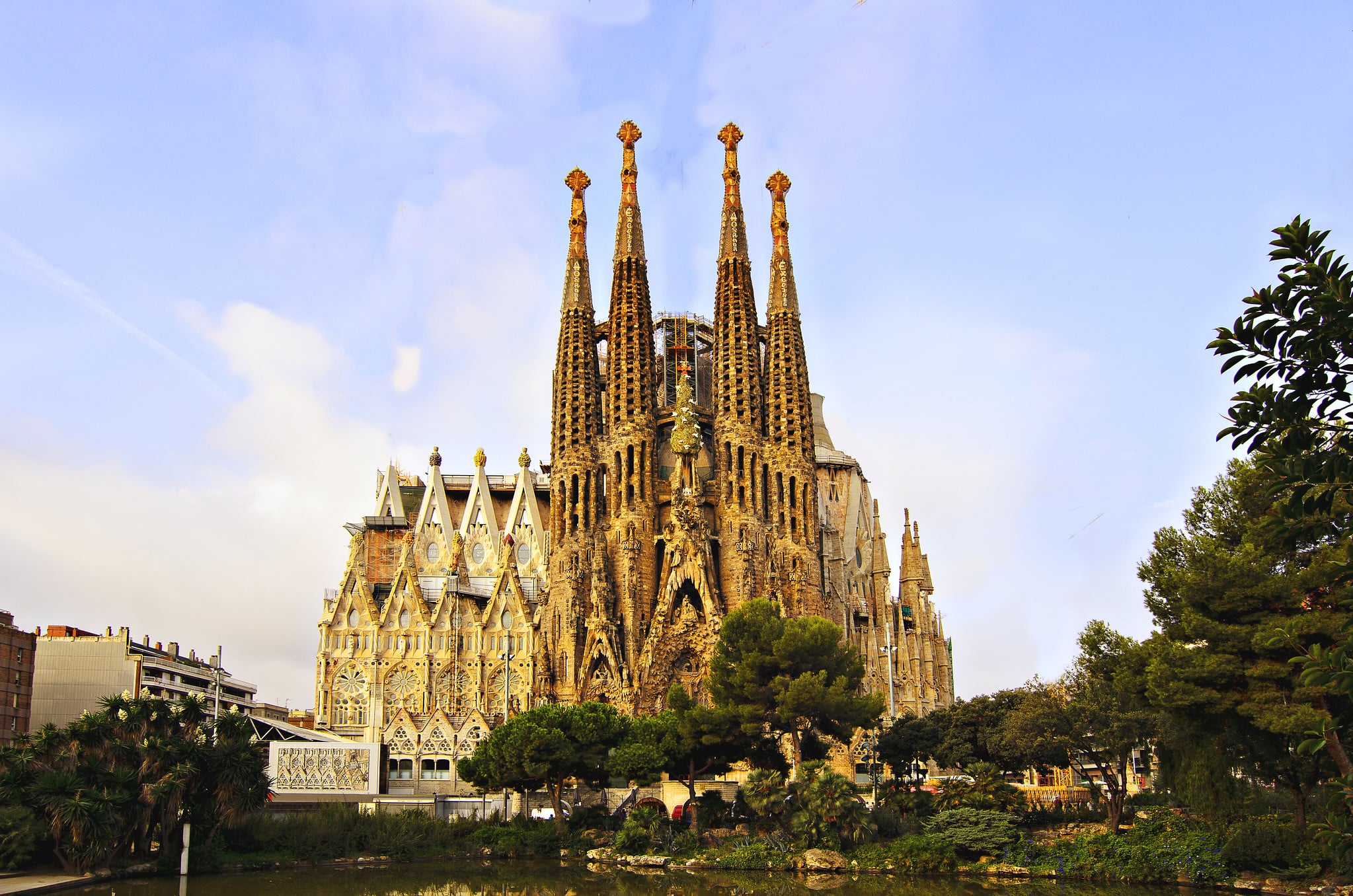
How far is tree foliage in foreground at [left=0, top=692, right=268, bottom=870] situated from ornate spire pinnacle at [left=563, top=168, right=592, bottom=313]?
38.2 metres

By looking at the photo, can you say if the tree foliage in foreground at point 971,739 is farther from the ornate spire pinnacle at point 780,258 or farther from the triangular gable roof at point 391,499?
the triangular gable roof at point 391,499

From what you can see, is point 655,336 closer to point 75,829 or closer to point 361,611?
point 361,611

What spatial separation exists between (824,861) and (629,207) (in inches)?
1758

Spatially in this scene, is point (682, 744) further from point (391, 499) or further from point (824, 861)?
point (391, 499)

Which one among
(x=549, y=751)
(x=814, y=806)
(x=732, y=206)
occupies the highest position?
(x=732, y=206)

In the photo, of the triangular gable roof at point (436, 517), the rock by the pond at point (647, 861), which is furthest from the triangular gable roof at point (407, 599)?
the rock by the pond at point (647, 861)

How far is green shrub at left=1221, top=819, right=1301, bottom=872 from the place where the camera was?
2672 centimetres

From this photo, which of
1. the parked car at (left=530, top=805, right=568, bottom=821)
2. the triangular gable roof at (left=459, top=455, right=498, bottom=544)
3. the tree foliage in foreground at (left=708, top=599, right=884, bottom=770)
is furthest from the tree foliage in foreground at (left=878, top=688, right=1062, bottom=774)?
the triangular gable roof at (left=459, top=455, right=498, bottom=544)

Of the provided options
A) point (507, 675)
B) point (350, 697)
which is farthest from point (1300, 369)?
point (350, 697)

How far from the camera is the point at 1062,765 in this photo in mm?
39000

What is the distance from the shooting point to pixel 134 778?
2969cm

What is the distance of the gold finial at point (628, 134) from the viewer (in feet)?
227

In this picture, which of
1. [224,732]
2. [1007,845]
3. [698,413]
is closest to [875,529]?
[698,413]

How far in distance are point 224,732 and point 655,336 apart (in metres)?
50.2
